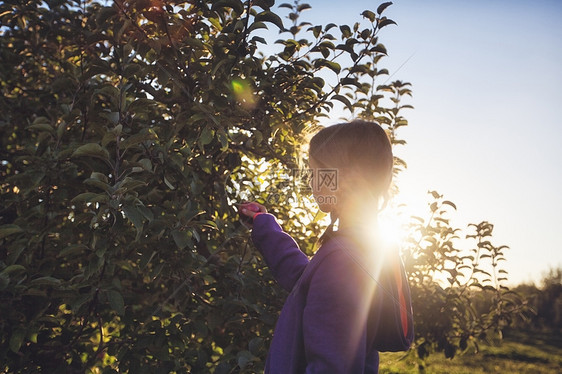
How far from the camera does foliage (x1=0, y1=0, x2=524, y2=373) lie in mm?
2043

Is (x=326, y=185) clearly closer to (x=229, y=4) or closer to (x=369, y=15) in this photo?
(x=229, y=4)

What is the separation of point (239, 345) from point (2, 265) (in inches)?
54.1

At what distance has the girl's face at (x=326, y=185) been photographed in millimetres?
1356

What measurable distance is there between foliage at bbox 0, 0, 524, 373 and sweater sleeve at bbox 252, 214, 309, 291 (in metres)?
Answer: 0.41

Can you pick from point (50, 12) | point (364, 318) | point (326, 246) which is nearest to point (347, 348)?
point (364, 318)

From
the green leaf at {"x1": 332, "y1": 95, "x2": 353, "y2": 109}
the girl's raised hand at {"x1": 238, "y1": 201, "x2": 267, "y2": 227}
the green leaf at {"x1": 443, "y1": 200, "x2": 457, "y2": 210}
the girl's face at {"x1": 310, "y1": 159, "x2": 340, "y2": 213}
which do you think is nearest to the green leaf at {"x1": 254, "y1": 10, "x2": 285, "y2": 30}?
the green leaf at {"x1": 332, "y1": 95, "x2": 353, "y2": 109}

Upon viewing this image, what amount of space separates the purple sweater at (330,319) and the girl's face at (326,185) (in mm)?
140

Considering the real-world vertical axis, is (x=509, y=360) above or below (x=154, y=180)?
below

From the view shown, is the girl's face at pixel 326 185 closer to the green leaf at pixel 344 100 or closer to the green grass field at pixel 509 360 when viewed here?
the green leaf at pixel 344 100

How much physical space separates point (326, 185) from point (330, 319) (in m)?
0.43

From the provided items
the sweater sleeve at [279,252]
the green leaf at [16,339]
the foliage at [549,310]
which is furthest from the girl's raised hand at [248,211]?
the foliage at [549,310]

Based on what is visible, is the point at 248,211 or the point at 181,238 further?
the point at 181,238

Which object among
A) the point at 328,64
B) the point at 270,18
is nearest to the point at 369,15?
the point at 328,64

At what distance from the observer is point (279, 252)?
1684 millimetres
